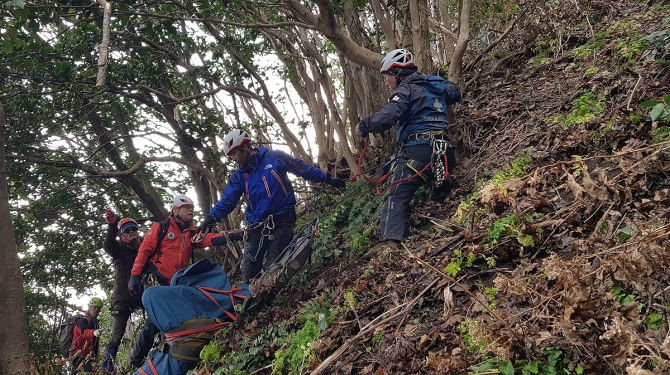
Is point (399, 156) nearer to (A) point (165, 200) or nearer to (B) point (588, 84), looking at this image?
(B) point (588, 84)

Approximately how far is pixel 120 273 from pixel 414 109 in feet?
15.8

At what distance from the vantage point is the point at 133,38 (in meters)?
7.66

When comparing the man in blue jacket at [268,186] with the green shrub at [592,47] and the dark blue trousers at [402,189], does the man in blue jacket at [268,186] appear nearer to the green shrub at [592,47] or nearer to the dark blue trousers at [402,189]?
the dark blue trousers at [402,189]

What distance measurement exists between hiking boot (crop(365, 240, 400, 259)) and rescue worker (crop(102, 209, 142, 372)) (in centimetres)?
359

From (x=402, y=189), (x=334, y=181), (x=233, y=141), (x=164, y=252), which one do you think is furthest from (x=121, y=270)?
(x=402, y=189)

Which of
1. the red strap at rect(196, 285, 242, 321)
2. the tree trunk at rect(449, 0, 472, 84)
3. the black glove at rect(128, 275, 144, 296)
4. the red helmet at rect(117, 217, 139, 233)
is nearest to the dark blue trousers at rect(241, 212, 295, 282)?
the red strap at rect(196, 285, 242, 321)

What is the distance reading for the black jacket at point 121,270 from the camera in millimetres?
7422

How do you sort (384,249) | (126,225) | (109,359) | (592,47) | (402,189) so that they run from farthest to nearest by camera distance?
(126,225) < (109,359) < (592,47) < (402,189) < (384,249)

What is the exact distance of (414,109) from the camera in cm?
567

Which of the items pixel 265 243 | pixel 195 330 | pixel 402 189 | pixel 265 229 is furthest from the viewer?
pixel 265 243

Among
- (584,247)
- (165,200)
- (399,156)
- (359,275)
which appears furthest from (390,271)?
(165,200)

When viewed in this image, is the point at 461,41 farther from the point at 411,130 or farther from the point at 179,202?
the point at 179,202

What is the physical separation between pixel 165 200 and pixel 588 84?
865cm

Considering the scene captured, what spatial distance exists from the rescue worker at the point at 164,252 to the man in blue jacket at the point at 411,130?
2699mm
